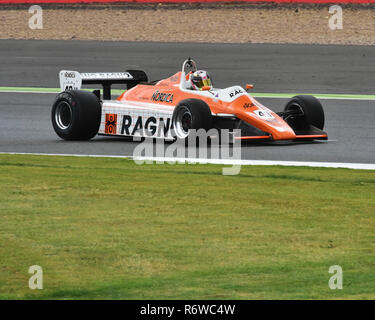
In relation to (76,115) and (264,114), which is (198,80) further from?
(76,115)

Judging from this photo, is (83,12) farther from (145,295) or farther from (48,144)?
(145,295)

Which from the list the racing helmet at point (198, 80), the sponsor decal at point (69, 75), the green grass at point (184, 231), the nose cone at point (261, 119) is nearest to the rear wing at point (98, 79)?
the sponsor decal at point (69, 75)

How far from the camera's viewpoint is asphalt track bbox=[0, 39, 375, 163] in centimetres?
1322

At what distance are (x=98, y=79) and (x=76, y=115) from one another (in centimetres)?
124

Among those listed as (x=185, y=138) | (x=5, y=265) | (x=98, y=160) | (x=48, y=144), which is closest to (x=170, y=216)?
(x=5, y=265)

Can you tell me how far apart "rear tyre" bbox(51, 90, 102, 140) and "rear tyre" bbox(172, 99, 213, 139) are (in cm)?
123

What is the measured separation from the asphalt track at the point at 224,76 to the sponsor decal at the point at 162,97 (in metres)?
0.69

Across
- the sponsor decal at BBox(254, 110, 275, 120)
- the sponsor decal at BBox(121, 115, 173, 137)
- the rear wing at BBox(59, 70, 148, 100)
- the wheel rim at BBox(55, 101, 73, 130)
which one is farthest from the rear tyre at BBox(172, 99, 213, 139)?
the rear wing at BBox(59, 70, 148, 100)

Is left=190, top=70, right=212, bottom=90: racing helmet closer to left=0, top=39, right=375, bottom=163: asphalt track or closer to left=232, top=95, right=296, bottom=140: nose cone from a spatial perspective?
left=232, top=95, right=296, bottom=140: nose cone

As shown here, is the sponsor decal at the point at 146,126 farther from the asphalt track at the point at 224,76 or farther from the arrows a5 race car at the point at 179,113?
the asphalt track at the point at 224,76

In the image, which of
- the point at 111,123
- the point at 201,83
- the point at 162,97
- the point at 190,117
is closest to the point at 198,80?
the point at 201,83

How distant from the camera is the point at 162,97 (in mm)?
13852

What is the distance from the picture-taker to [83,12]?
33.4 meters

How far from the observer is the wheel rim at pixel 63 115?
1377 cm
